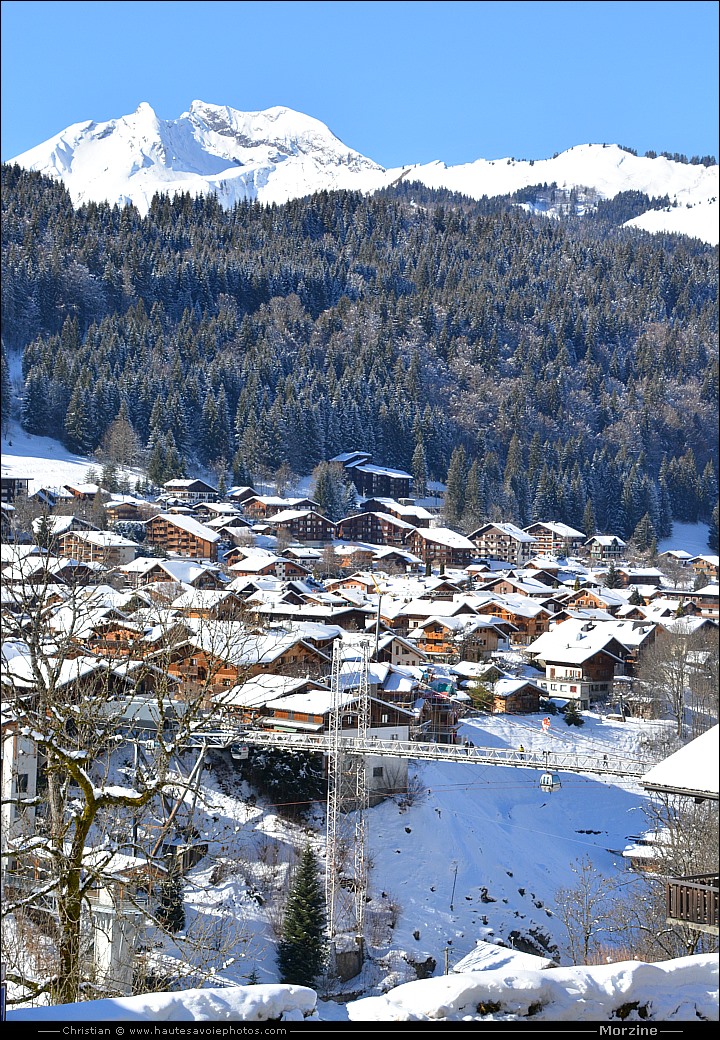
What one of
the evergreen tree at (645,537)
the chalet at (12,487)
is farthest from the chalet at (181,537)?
the evergreen tree at (645,537)

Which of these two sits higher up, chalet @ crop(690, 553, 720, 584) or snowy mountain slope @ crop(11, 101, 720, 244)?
snowy mountain slope @ crop(11, 101, 720, 244)

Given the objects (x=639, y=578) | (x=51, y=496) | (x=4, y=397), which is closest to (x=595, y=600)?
(x=639, y=578)

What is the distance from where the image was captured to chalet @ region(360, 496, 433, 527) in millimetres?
31078

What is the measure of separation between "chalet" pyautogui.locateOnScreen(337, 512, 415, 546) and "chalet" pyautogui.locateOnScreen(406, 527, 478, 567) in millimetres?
707

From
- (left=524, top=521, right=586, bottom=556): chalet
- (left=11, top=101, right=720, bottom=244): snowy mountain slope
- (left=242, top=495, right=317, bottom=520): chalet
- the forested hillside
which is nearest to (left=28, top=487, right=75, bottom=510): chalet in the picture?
(left=242, top=495, right=317, bottom=520): chalet

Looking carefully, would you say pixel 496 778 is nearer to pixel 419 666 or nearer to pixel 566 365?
pixel 419 666

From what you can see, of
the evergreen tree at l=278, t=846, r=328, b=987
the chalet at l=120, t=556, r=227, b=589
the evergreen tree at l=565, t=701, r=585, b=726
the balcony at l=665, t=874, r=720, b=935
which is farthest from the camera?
the chalet at l=120, t=556, r=227, b=589

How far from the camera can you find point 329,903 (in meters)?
7.74

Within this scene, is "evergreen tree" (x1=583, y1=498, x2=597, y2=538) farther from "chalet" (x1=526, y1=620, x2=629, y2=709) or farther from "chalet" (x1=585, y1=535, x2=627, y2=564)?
"chalet" (x1=526, y1=620, x2=629, y2=709)

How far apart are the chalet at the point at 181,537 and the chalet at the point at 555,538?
1201cm

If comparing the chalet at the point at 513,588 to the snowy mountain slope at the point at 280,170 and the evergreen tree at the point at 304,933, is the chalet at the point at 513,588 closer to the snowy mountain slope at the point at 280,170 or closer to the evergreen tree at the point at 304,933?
the evergreen tree at the point at 304,933

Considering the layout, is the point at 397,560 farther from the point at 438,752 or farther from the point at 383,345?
the point at 383,345

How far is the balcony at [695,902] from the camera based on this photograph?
3.01 m

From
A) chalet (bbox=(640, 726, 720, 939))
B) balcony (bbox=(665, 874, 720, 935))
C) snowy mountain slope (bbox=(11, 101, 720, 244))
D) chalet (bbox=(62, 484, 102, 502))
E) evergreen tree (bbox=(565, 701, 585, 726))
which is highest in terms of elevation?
snowy mountain slope (bbox=(11, 101, 720, 244))
